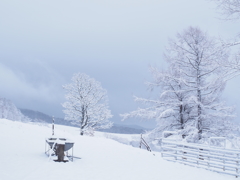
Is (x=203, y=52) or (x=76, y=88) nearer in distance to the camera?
(x=203, y=52)

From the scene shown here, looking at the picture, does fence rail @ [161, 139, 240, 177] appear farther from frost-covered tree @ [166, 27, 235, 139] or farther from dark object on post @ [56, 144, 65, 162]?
dark object on post @ [56, 144, 65, 162]

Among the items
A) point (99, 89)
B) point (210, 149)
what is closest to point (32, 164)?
point (210, 149)

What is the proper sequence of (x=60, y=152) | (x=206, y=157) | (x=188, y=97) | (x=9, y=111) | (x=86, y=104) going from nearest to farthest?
(x=60, y=152)
(x=206, y=157)
(x=188, y=97)
(x=86, y=104)
(x=9, y=111)

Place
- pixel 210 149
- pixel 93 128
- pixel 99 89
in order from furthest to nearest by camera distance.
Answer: pixel 99 89, pixel 93 128, pixel 210 149

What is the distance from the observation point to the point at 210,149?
34.2 ft

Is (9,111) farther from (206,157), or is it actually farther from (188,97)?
(206,157)

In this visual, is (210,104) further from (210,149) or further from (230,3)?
(230,3)

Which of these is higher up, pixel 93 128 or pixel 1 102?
pixel 1 102

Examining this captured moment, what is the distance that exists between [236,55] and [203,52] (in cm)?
496

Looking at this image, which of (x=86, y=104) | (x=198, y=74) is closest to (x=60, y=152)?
(x=198, y=74)

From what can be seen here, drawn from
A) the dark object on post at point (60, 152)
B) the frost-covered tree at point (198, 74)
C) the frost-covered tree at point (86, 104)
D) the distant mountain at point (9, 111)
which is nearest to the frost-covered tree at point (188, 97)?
the frost-covered tree at point (198, 74)

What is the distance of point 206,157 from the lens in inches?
445

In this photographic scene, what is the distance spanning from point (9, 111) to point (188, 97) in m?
61.1

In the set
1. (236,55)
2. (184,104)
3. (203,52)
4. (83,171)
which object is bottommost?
(83,171)
